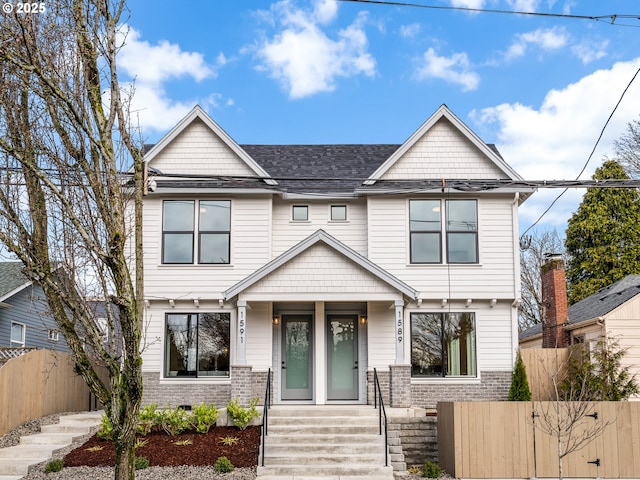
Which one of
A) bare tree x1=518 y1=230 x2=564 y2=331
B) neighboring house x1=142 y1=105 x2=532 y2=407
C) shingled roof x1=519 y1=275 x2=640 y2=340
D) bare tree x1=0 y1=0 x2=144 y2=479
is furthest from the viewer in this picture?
bare tree x1=518 y1=230 x2=564 y2=331

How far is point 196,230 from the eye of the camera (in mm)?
18188

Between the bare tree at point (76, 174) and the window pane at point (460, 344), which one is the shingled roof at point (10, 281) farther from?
the bare tree at point (76, 174)

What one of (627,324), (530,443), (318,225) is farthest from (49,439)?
(627,324)

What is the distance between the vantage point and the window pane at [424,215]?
18.3 m

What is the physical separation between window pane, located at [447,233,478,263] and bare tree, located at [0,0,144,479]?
11520mm

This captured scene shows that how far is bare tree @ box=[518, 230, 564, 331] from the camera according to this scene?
3935 cm

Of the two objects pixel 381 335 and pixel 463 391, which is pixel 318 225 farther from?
pixel 463 391

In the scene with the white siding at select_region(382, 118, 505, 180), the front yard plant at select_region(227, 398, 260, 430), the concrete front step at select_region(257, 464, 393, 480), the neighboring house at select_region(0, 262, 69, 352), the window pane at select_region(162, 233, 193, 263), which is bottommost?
the concrete front step at select_region(257, 464, 393, 480)

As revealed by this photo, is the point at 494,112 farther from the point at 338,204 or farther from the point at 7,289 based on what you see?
the point at 7,289

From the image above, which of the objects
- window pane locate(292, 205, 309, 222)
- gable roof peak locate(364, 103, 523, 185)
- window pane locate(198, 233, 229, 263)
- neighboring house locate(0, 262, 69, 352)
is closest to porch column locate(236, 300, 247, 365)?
window pane locate(198, 233, 229, 263)

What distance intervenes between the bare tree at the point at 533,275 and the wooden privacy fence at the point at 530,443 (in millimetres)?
25104

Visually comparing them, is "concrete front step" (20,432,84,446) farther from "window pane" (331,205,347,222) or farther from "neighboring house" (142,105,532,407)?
"window pane" (331,205,347,222)

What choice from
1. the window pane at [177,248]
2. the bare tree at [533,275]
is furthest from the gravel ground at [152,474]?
the bare tree at [533,275]

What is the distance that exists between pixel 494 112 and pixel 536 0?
639cm
